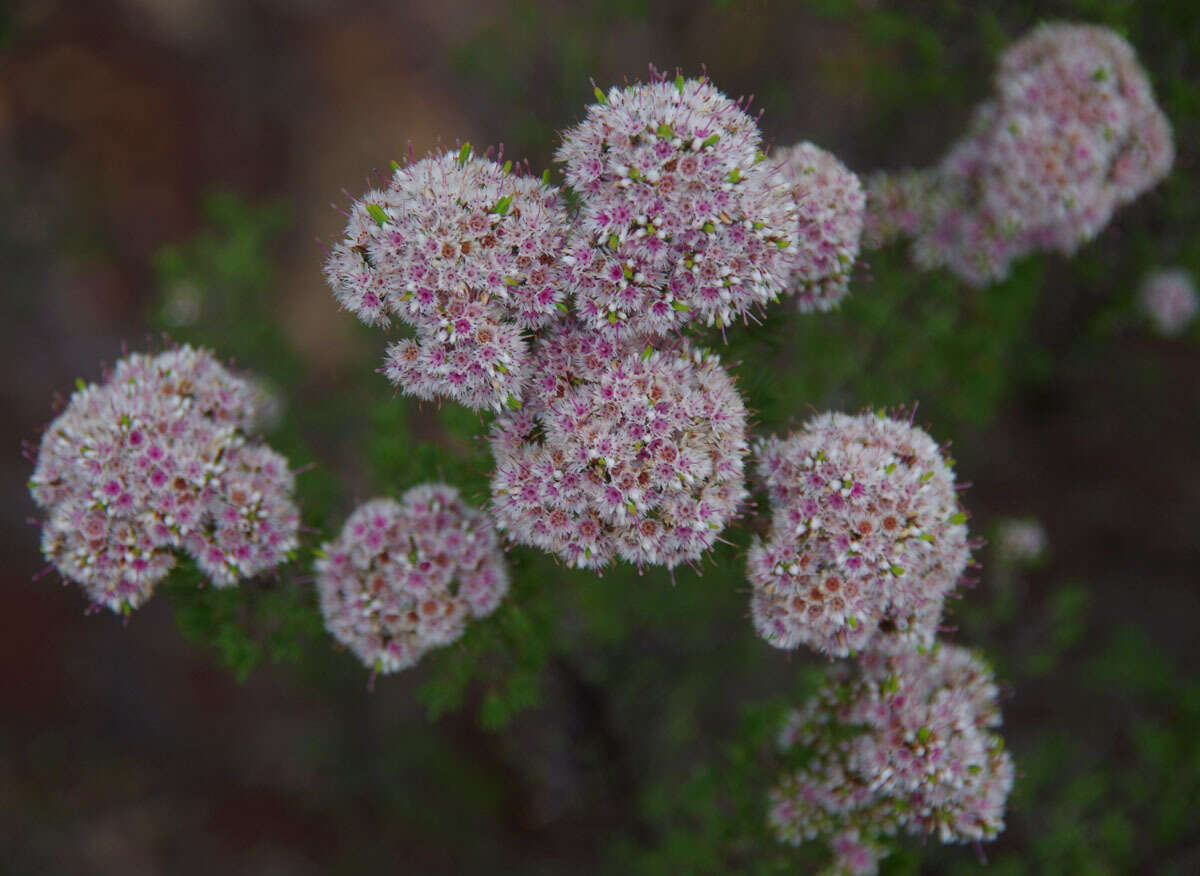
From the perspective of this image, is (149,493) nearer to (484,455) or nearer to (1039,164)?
(484,455)

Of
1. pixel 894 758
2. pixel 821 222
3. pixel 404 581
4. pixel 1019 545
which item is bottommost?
pixel 894 758

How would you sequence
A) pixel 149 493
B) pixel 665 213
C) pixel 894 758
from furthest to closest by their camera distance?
pixel 894 758 → pixel 149 493 → pixel 665 213

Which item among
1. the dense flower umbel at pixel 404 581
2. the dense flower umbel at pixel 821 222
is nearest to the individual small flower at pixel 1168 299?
the dense flower umbel at pixel 821 222

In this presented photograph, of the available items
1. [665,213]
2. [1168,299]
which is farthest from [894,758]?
[1168,299]

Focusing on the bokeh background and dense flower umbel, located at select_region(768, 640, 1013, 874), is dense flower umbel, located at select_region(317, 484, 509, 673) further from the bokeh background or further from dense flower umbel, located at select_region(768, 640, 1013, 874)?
dense flower umbel, located at select_region(768, 640, 1013, 874)

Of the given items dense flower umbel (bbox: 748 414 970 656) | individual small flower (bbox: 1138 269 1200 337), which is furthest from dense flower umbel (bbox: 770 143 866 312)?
individual small flower (bbox: 1138 269 1200 337)

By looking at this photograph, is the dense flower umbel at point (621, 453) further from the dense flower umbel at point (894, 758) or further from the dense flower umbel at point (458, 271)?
the dense flower umbel at point (894, 758)
